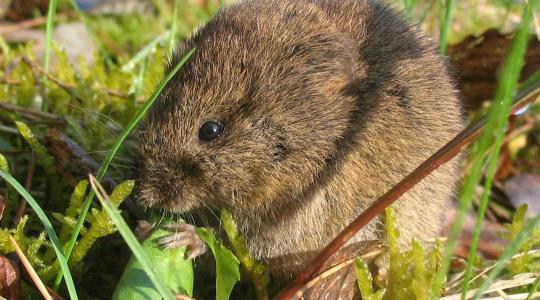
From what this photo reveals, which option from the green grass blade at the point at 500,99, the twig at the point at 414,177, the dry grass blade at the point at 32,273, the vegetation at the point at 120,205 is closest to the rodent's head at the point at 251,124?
the vegetation at the point at 120,205

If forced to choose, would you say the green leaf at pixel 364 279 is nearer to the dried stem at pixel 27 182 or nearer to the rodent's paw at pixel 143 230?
the rodent's paw at pixel 143 230

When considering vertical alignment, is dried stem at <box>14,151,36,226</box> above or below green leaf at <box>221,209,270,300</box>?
above

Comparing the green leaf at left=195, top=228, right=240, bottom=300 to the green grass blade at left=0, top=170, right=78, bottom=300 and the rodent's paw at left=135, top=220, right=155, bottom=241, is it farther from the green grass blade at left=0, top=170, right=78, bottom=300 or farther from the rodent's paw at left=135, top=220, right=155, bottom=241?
the green grass blade at left=0, top=170, right=78, bottom=300

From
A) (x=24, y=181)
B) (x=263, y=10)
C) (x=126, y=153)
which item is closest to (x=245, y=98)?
(x=263, y=10)

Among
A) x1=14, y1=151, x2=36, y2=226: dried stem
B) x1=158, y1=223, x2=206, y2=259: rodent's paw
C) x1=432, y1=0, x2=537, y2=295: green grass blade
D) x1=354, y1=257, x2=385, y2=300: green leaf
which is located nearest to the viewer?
x1=432, y1=0, x2=537, y2=295: green grass blade

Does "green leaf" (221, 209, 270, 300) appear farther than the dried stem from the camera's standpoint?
No

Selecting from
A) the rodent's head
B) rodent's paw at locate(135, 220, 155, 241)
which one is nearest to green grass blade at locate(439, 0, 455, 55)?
the rodent's head

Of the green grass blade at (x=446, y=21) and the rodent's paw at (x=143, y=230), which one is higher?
the green grass blade at (x=446, y=21)

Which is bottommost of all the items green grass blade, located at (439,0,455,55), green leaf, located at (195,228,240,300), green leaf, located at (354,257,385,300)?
green leaf, located at (354,257,385,300)
